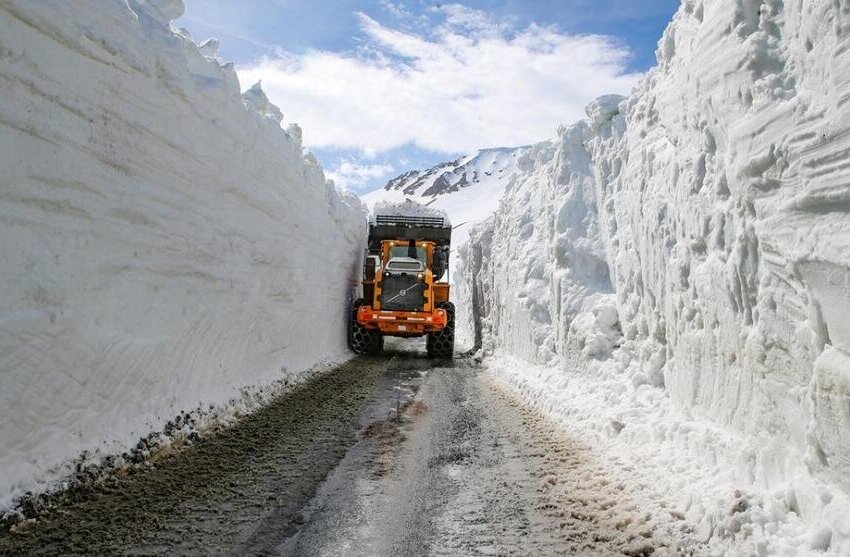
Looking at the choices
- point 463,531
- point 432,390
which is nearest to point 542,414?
point 432,390

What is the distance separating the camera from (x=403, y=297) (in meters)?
14.4

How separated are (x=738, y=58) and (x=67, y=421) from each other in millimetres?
5829

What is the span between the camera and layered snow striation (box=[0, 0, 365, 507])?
4.00m

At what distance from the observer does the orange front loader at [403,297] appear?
13.9m

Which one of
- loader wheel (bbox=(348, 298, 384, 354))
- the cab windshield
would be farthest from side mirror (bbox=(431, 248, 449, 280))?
loader wheel (bbox=(348, 298, 384, 354))

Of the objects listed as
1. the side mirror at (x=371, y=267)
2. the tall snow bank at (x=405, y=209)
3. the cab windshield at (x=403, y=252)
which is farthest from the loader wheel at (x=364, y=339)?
the tall snow bank at (x=405, y=209)

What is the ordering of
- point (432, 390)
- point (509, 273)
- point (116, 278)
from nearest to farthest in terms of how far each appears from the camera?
1. point (116, 278)
2. point (432, 390)
3. point (509, 273)

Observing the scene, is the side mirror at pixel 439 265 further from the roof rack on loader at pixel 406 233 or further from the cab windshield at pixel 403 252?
the roof rack on loader at pixel 406 233

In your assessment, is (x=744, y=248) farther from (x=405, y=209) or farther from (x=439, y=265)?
(x=405, y=209)

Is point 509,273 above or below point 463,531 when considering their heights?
above

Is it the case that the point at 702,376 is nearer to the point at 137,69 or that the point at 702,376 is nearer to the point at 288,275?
the point at 137,69

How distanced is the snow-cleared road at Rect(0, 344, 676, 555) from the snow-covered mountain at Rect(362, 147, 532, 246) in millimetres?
77015

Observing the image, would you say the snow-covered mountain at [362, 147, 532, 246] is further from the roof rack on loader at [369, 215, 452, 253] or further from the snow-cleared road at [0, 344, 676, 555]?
the snow-cleared road at [0, 344, 676, 555]

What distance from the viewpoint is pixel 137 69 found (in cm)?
548
